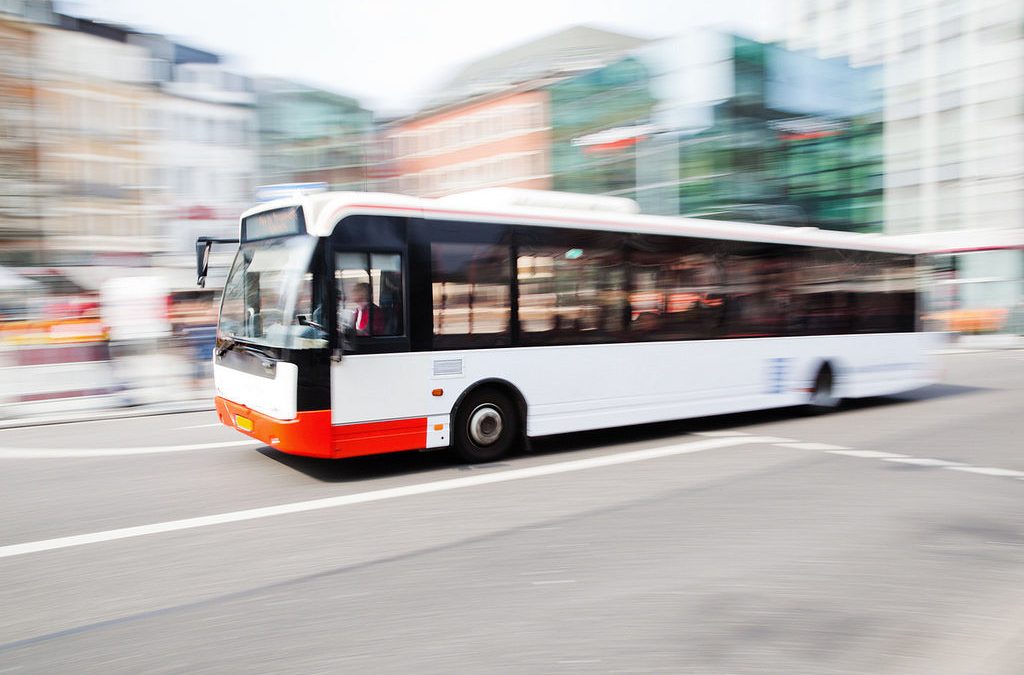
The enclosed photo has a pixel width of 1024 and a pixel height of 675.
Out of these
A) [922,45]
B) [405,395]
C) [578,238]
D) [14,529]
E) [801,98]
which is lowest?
[14,529]

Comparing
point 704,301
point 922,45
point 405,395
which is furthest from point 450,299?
point 922,45

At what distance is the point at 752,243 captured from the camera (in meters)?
10.9

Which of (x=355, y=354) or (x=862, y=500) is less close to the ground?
(x=355, y=354)

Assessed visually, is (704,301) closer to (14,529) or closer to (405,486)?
(405,486)

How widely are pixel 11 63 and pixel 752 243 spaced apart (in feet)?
85.9

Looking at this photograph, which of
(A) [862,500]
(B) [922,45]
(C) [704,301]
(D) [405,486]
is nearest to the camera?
(A) [862,500]

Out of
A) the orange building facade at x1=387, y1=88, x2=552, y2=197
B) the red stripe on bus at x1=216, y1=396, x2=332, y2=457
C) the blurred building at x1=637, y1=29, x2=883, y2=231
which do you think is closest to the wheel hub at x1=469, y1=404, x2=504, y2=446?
the red stripe on bus at x1=216, y1=396, x2=332, y2=457

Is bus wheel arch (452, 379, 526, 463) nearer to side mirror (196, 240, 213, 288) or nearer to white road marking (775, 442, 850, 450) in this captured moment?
side mirror (196, 240, 213, 288)

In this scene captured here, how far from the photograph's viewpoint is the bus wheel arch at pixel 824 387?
11758 millimetres

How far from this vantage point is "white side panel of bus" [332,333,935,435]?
7566 mm

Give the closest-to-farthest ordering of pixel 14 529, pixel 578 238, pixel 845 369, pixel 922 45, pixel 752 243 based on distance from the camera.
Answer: pixel 14 529
pixel 578 238
pixel 752 243
pixel 845 369
pixel 922 45

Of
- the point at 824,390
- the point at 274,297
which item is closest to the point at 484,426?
the point at 274,297

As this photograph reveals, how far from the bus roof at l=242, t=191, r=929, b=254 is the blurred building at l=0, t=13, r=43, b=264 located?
2071 cm

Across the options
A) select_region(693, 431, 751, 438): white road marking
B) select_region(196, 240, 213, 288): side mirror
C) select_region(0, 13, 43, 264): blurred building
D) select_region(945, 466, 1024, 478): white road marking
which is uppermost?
select_region(0, 13, 43, 264): blurred building
